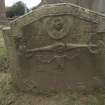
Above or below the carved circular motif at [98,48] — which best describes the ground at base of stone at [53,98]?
below

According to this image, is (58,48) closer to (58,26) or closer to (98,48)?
(58,26)

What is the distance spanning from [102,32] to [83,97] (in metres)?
1.07

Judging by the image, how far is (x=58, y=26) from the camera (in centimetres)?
422

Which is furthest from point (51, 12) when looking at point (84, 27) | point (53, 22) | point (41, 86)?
point (41, 86)

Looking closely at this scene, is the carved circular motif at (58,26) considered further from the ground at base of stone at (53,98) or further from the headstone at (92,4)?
the headstone at (92,4)

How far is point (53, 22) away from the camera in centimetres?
421

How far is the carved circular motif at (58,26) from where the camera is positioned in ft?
13.7

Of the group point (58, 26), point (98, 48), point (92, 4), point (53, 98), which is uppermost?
point (92, 4)

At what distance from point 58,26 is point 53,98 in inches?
45.3

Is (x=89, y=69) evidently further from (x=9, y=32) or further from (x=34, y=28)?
(x=9, y=32)

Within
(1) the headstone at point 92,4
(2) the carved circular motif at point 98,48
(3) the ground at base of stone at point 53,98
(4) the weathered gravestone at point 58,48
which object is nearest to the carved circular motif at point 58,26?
(4) the weathered gravestone at point 58,48

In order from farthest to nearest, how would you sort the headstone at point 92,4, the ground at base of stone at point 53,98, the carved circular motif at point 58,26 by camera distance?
1. the headstone at point 92,4
2. the carved circular motif at point 58,26
3. the ground at base of stone at point 53,98

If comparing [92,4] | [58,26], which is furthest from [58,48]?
[92,4]

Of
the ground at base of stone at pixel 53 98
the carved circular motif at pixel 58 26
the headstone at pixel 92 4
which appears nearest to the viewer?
the ground at base of stone at pixel 53 98
